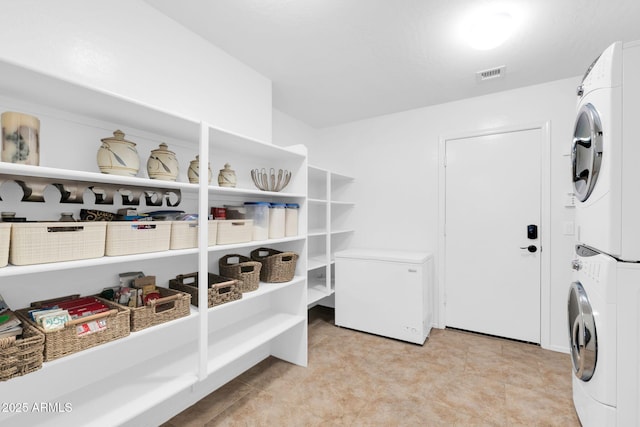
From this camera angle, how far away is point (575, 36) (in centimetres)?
186

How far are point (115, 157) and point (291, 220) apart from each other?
116 centimetres

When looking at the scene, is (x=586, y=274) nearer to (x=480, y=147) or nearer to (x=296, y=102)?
Answer: (x=480, y=147)

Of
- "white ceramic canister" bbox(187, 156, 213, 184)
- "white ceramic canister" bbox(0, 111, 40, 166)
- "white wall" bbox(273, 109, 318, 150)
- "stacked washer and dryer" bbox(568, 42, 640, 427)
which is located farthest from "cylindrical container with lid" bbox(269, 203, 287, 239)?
"stacked washer and dryer" bbox(568, 42, 640, 427)

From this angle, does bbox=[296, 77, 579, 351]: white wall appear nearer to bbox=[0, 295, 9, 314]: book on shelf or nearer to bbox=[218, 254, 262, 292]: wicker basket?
bbox=[218, 254, 262, 292]: wicker basket

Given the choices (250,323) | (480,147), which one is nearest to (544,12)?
(480,147)

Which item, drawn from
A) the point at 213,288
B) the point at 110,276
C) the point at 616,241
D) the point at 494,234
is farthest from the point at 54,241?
the point at 494,234

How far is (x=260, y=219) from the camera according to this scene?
1936 mm

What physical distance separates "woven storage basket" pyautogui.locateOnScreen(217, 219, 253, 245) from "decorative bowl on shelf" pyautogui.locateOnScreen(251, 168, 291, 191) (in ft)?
1.45

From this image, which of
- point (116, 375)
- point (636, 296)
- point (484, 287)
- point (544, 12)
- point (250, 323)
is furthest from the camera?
point (484, 287)

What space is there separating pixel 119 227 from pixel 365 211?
265cm

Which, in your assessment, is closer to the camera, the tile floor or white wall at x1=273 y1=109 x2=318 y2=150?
the tile floor

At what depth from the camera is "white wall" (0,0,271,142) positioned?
1.24 metres

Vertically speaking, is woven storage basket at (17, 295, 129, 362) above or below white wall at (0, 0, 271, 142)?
below

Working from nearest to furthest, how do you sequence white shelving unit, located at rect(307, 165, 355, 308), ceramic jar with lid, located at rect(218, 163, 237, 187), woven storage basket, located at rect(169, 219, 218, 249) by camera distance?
woven storage basket, located at rect(169, 219, 218, 249), ceramic jar with lid, located at rect(218, 163, 237, 187), white shelving unit, located at rect(307, 165, 355, 308)
